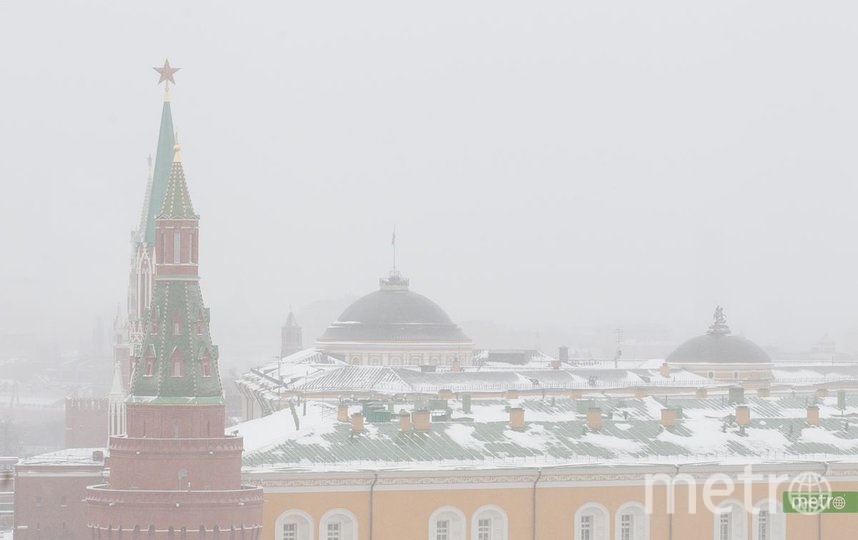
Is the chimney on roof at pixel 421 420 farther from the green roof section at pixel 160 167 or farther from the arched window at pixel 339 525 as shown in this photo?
the green roof section at pixel 160 167

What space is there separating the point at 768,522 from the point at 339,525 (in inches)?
403

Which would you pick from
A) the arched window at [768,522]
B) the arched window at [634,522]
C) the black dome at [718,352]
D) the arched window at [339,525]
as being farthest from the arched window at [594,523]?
the black dome at [718,352]

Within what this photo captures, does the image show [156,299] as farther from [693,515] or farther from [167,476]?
[693,515]

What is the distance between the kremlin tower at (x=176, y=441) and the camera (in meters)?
43.1

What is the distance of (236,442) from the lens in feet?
145

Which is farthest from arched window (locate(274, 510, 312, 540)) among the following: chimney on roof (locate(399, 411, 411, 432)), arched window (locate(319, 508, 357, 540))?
chimney on roof (locate(399, 411, 411, 432))

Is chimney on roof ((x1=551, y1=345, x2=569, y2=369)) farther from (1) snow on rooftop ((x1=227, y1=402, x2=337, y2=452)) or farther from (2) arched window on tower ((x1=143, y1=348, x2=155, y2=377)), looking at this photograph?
(2) arched window on tower ((x1=143, y1=348, x2=155, y2=377))

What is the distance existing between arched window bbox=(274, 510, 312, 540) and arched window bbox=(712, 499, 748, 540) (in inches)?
380

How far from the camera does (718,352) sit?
324 feet

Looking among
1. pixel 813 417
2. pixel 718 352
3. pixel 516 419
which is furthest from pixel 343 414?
pixel 718 352

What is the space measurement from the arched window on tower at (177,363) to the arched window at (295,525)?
4275 mm

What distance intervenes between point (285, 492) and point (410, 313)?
50464 mm

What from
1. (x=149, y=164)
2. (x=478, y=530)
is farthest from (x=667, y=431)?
(x=149, y=164)

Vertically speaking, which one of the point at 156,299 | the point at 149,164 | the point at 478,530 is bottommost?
the point at 478,530
